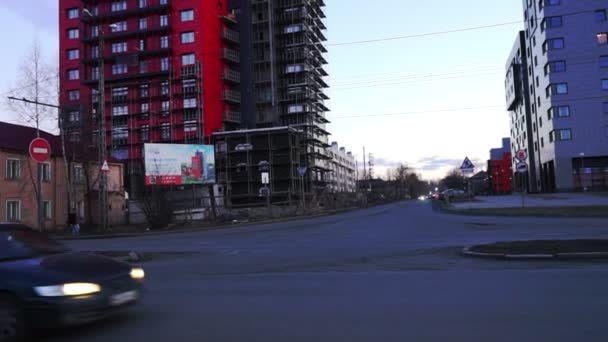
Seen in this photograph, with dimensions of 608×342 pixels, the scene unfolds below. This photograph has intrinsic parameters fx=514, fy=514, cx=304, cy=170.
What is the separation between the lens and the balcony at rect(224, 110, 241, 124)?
8009 centimetres

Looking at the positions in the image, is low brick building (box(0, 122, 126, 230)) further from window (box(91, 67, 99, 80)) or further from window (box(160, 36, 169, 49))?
window (box(91, 67, 99, 80))

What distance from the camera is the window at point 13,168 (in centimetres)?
3869

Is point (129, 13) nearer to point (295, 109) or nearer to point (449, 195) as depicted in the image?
point (295, 109)

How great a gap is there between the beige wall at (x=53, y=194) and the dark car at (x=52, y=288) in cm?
3570

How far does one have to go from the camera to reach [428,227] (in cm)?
2522

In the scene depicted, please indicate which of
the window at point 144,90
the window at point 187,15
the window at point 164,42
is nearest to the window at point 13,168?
the window at point 144,90

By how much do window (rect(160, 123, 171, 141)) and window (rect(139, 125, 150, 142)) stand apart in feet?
7.08

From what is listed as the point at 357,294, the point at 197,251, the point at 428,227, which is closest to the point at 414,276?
the point at 357,294

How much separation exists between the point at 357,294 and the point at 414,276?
2.55 meters

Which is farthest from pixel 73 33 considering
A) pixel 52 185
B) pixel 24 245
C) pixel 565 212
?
pixel 24 245

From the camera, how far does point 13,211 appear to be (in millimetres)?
38938

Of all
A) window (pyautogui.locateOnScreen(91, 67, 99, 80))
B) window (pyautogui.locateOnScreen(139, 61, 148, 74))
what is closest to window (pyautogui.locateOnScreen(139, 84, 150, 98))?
window (pyautogui.locateOnScreen(139, 61, 148, 74))

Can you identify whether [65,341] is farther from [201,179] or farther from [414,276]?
[201,179]

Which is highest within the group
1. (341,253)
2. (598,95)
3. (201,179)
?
(598,95)
